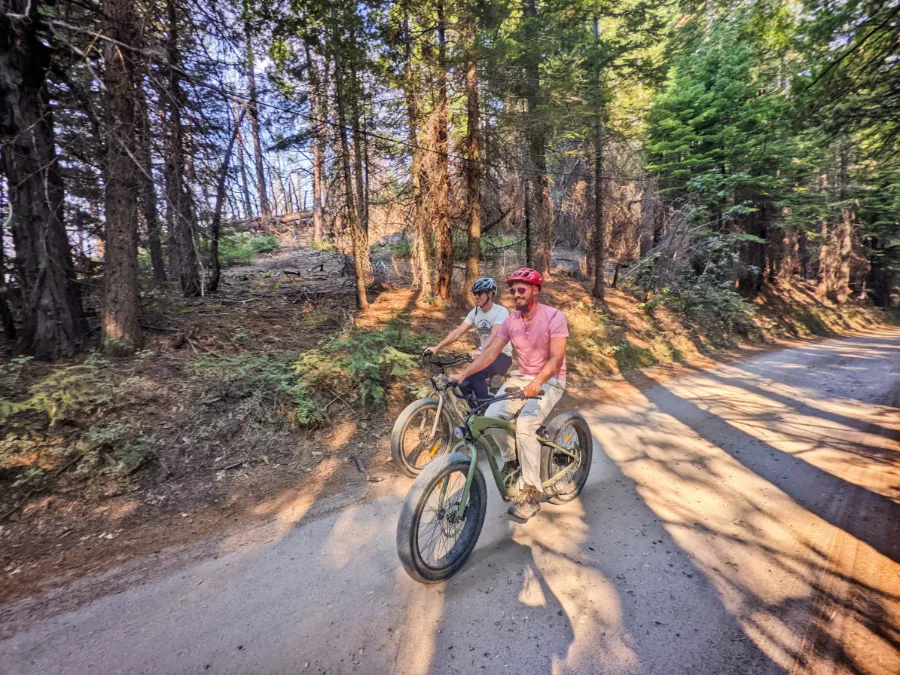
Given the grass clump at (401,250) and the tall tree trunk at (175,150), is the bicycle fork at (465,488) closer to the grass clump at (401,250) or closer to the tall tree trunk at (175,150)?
the tall tree trunk at (175,150)

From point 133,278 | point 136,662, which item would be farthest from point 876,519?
point 133,278

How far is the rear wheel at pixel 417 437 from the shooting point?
4.45m

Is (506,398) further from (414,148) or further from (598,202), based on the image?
(598,202)

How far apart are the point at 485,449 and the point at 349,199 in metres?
7.79

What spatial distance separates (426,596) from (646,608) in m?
1.51

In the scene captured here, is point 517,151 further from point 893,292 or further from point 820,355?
point 893,292

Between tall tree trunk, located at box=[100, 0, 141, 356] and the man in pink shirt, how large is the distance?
5619 millimetres

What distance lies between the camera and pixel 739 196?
17234mm

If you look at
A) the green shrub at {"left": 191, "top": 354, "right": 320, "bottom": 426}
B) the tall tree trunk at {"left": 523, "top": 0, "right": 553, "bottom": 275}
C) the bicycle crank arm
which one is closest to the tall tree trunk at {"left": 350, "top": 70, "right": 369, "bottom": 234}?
the tall tree trunk at {"left": 523, "top": 0, "right": 553, "bottom": 275}

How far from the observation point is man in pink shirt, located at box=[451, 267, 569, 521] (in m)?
3.51

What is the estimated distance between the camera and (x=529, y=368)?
3.75 m

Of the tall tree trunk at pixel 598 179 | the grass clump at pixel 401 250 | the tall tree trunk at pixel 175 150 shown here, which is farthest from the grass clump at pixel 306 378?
the tall tree trunk at pixel 598 179

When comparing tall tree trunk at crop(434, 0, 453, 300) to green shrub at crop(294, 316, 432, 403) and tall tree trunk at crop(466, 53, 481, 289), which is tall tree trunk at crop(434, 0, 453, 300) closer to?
tall tree trunk at crop(466, 53, 481, 289)

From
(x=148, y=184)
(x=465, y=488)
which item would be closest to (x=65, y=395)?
(x=148, y=184)
